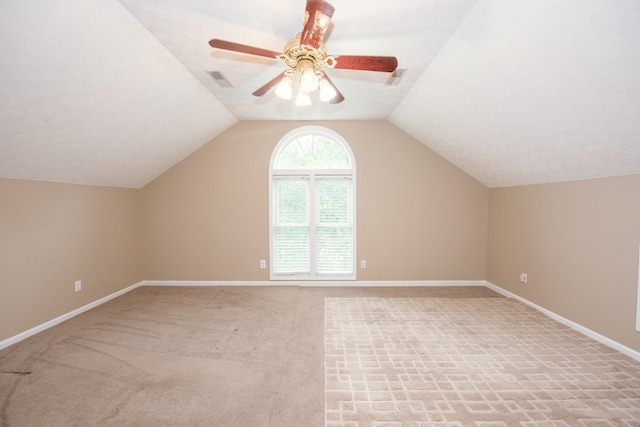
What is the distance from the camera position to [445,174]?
4.38 metres

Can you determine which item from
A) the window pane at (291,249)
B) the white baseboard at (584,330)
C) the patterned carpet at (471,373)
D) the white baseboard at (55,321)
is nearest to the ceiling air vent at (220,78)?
the window pane at (291,249)

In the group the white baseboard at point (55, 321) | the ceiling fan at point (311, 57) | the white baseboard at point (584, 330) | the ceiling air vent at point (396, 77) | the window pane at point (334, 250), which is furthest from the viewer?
the window pane at point (334, 250)

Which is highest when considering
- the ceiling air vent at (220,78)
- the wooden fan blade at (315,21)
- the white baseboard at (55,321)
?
the ceiling air vent at (220,78)

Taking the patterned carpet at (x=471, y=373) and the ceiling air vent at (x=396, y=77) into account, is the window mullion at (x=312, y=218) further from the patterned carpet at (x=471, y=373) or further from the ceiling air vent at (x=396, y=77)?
the ceiling air vent at (x=396, y=77)

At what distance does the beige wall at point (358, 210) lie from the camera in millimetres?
4375

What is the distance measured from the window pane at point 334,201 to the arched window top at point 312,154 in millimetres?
257

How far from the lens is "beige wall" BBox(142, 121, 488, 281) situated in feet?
14.4

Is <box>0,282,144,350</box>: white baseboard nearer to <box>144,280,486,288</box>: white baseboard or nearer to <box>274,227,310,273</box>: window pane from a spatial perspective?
<box>144,280,486,288</box>: white baseboard

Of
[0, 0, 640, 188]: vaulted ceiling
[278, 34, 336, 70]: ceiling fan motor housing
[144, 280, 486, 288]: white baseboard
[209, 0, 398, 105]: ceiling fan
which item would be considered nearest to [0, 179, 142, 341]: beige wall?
[0, 0, 640, 188]: vaulted ceiling

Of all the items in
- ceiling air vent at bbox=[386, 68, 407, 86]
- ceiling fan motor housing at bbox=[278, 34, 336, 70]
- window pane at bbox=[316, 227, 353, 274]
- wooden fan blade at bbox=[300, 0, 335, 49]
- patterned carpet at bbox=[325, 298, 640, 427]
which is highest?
ceiling air vent at bbox=[386, 68, 407, 86]

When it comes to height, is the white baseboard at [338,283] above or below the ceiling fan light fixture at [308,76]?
below

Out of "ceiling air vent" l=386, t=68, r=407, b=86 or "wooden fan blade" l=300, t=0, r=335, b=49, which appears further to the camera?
"ceiling air vent" l=386, t=68, r=407, b=86

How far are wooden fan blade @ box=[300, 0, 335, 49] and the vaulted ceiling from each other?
19.9 inches

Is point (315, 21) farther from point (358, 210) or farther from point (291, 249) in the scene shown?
point (291, 249)
